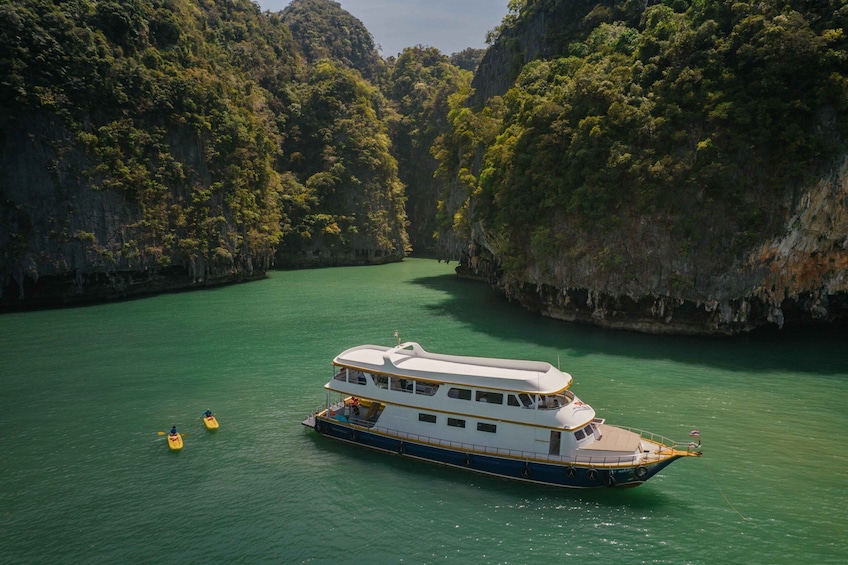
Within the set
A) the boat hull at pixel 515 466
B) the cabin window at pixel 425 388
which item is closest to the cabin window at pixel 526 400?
the boat hull at pixel 515 466

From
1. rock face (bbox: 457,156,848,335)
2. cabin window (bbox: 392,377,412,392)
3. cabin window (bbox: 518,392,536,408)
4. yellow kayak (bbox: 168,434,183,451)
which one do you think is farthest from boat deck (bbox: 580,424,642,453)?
rock face (bbox: 457,156,848,335)

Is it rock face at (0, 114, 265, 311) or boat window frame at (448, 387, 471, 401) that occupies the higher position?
A: rock face at (0, 114, 265, 311)

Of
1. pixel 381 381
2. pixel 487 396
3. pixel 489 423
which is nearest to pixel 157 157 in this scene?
pixel 381 381

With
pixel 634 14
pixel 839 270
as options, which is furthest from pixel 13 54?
pixel 839 270

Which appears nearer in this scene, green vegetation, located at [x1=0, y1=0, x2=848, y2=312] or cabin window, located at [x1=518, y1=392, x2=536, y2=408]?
cabin window, located at [x1=518, y1=392, x2=536, y2=408]

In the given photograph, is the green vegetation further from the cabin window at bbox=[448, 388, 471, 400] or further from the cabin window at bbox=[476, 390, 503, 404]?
the cabin window at bbox=[448, 388, 471, 400]

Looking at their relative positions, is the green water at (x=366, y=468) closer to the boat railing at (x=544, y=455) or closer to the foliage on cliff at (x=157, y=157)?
the boat railing at (x=544, y=455)

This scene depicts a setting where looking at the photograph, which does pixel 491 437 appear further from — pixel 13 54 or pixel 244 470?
pixel 13 54
